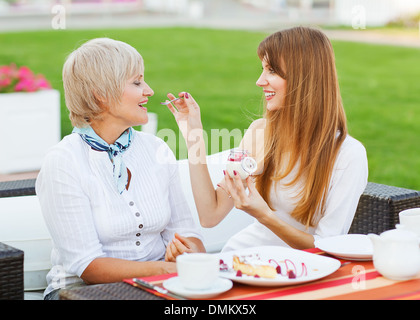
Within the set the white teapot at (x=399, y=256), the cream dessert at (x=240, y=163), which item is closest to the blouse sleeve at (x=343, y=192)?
the cream dessert at (x=240, y=163)

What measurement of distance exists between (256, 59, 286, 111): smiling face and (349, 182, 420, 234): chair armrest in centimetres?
57

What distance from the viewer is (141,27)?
17.4 m

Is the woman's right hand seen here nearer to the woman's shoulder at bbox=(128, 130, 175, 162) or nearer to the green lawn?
the woman's shoulder at bbox=(128, 130, 175, 162)

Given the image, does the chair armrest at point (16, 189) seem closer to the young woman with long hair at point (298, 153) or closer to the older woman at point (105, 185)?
the older woman at point (105, 185)

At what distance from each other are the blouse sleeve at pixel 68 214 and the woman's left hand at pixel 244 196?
1.62 feet

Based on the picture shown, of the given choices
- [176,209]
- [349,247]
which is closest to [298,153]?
[176,209]

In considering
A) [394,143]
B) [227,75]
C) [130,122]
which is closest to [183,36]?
[227,75]

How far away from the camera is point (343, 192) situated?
257 cm

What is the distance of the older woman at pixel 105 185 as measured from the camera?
2420 millimetres

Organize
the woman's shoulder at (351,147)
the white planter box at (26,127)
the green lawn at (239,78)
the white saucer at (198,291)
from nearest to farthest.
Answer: the white saucer at (198,291) → the woman's shoulder at (351,147) → the white planter box at (26,127) → the green lawn at (239,78)

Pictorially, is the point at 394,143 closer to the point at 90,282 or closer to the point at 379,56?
the point at 379,56

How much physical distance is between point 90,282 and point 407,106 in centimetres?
815

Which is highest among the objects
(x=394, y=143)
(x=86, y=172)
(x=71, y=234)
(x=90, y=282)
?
(x=86, y=172)

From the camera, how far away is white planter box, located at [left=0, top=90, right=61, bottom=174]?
21.9 feet
